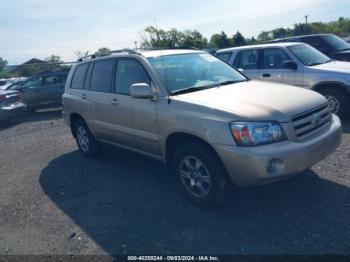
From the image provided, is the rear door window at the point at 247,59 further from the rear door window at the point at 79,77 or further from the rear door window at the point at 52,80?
the rear door window at the point at 52,80

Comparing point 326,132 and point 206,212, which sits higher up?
point 326,132

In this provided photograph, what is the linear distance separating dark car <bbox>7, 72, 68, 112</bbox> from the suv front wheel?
23.7ft

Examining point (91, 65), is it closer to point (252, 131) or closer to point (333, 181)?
point (252, 131)

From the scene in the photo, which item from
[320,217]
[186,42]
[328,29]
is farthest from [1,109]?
[328,29]

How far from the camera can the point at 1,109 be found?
11.5m

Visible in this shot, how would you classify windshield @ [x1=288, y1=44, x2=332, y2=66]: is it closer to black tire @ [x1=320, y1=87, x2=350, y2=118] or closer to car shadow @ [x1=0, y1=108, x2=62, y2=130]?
black tire @ [x1=320, y1=87, x2=350, y2=118]

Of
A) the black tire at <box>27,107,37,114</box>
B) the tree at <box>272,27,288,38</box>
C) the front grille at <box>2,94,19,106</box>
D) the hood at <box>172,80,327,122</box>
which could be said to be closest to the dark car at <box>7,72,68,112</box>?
the black tire at <box>27,107,37,114</box>

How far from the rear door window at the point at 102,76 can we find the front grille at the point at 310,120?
2.81 meters

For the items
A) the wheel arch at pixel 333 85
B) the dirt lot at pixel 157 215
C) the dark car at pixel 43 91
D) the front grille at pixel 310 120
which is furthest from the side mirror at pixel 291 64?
the dark car at pixel 43 91

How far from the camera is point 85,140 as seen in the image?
648 cm

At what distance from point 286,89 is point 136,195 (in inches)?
92.7

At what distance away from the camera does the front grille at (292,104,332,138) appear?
371 centimetres

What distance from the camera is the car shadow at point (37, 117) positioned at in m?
12.3

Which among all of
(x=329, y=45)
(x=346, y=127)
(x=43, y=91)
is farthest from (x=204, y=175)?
(x=43, y=91)
